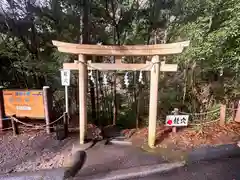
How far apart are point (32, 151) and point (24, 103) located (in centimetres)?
137

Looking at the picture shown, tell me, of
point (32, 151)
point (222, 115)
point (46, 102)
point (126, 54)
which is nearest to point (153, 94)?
point (126, 54)

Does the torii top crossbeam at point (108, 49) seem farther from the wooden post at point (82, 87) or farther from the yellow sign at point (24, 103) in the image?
the yellow sign at point (24, 103)

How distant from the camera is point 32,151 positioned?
3.92 metres

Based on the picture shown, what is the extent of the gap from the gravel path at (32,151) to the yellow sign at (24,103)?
57 centimetres

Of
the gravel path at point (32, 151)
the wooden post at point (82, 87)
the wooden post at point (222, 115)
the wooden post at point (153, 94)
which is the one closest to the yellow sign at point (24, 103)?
the gravel path at point (32, 151)

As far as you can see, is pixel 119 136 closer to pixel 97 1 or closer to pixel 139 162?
pixel 139 162

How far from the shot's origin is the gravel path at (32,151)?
3404 mm

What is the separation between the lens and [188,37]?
4660 mm

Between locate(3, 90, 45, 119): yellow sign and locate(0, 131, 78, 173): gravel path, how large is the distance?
566 millimetres

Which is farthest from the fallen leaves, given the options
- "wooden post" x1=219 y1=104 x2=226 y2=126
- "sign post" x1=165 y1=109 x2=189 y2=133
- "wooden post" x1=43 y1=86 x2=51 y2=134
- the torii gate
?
"wooden post" x1=43 y1=86 x2=51 y2=134

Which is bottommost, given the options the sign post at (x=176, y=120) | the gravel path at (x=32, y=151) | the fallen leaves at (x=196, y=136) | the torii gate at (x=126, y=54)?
the gravel path at (x=32, y=151)

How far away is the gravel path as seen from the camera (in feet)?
11.2

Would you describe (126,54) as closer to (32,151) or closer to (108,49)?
(108,49)

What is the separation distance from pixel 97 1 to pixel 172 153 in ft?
16.8
